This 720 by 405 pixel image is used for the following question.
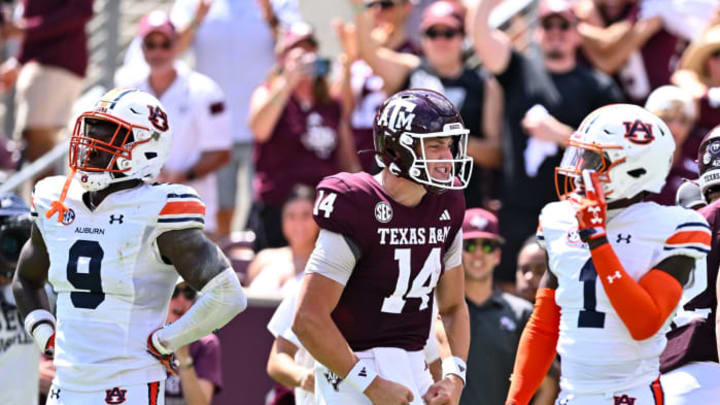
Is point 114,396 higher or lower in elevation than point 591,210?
lower

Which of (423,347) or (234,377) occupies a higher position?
(423,347)

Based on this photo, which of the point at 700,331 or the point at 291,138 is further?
the point at 291,138

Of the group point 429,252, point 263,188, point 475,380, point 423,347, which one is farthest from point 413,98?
point 263,188

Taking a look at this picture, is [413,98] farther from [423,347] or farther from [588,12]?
[588,12]

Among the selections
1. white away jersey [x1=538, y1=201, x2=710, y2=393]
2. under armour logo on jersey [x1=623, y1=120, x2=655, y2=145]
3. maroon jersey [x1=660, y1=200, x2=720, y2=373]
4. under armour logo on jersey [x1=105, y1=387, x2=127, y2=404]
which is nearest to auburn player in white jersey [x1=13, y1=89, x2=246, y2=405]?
under armour logo on jersey [x1=105, y1=387, x2=127, y2=404]

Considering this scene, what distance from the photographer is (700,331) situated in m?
5.33

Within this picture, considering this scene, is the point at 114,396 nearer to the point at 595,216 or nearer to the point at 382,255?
the point at 382,255

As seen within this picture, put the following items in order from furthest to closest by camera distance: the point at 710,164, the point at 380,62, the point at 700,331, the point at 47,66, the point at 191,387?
1. the point at 47,66
2. the point at 380,62
3. the point at 191,387
4. the point at 710,164
5. the point at 700,331

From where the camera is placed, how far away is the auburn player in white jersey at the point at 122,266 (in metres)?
4.82

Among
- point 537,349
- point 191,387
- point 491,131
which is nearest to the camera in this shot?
point 537,349

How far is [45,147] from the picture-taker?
9.50m

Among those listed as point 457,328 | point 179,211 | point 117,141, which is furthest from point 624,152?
point 117,141

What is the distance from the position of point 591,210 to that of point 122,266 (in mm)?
1686

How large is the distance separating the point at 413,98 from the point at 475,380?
1.94m
